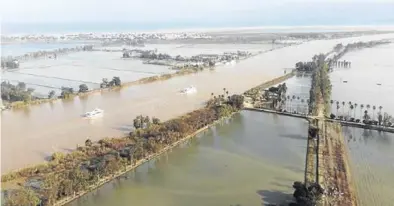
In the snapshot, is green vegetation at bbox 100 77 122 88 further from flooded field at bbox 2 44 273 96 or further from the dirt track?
the dirt track

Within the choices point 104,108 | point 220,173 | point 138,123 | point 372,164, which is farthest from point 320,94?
point 104,108

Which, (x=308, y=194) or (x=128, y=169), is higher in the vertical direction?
(x=308, y=194)

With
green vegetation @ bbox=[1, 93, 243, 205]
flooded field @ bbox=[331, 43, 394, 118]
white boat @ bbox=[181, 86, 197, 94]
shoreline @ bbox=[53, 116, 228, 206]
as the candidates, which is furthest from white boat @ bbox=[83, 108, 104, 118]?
flooded field @ bbox=[331, 43, 394, 118]

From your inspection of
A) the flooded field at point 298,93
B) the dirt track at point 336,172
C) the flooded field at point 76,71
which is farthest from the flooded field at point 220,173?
the flooded field at point 76,71

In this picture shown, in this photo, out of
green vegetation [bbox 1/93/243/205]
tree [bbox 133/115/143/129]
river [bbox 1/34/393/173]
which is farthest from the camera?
tree [bbox 133/115/143/129]

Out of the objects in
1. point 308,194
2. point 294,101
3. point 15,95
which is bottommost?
point 308,194

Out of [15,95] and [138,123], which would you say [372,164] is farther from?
[15,95]

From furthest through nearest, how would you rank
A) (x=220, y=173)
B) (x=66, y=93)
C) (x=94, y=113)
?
(x=66, y=93)
(x=94, y=113)
(x=220, y=173)

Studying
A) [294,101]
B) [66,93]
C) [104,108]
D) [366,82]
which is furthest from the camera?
[366,82]
